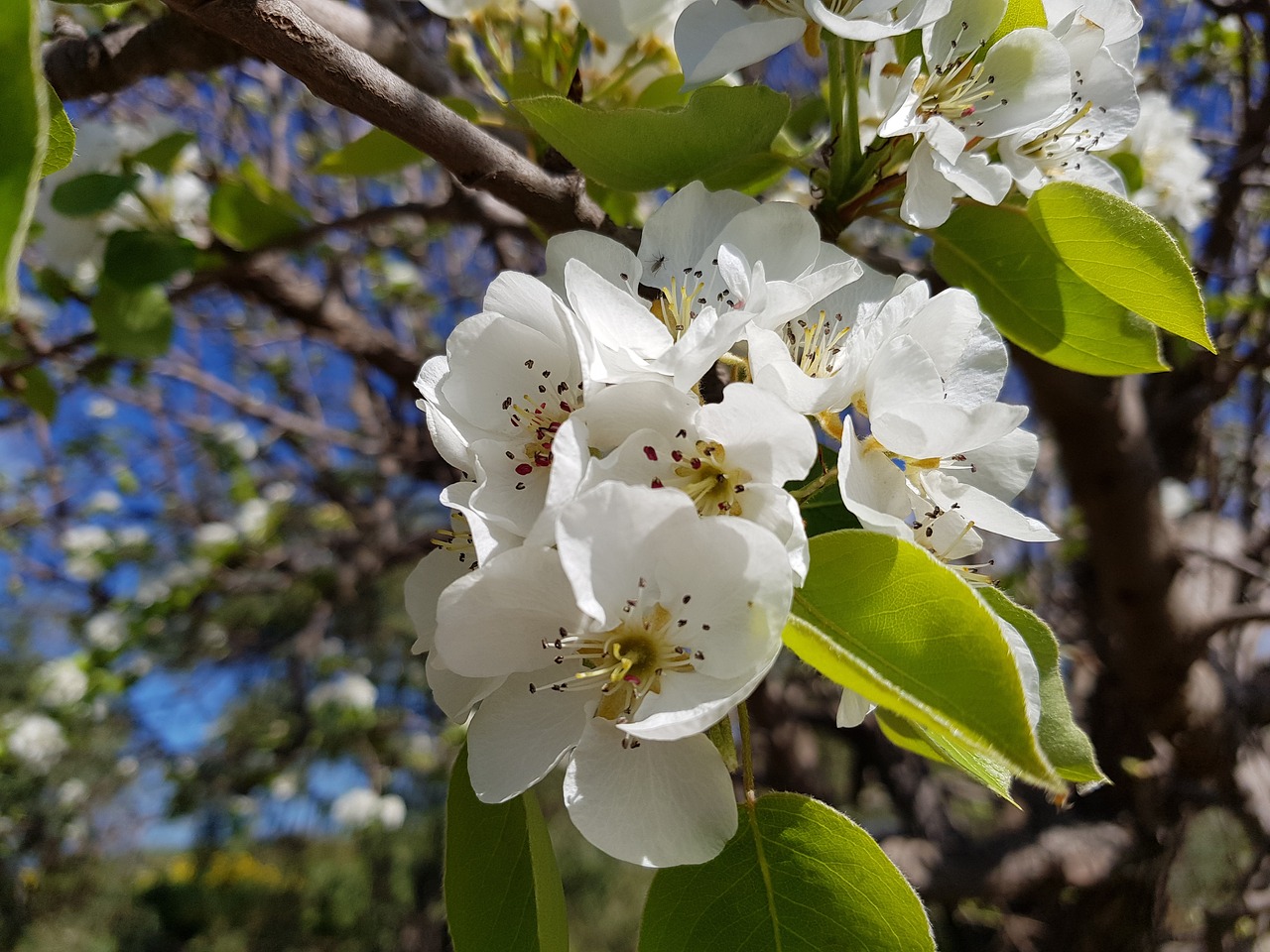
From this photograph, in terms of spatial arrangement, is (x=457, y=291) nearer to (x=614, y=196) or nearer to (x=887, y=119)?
(x=614, y=196)

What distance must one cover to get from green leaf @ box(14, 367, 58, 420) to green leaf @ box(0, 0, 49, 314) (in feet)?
4.53

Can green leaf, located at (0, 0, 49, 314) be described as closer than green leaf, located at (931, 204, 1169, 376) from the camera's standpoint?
Yes

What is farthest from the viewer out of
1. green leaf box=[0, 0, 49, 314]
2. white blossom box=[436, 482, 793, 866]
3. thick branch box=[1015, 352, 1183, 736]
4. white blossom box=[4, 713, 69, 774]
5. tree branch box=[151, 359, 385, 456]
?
white blossom box=[4, 713, 69, 774]

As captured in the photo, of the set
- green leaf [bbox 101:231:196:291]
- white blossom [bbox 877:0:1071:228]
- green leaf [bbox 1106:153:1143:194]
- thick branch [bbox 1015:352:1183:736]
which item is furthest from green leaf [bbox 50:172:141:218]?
thick branch [bbox 1015:352:1183:736]

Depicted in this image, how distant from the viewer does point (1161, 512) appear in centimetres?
188

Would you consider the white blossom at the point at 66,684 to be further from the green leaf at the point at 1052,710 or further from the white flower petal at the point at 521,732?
the green leaf at the point at 1052,710

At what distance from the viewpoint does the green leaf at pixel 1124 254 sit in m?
0.60

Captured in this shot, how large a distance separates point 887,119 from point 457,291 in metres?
3.10

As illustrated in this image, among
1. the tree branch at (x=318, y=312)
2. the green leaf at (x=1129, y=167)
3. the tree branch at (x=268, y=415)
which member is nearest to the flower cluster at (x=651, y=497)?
the green leaf at (x=1129, y=167)

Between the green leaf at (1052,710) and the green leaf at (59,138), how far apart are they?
61 centimetres

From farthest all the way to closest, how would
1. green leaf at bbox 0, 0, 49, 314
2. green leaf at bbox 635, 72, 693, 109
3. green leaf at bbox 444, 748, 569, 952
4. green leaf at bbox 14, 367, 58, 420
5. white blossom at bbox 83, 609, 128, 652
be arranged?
1. white blossom at bbox 83, 609, 128, 652
2. green leaf at bbox 14, 367, 58, 420
3. green leaf at bbox 635, 72, 693, 109
4. green leaf at bbox 444, 748, 569, 952
5. green leaf at bbox 0, 0, 49, 314

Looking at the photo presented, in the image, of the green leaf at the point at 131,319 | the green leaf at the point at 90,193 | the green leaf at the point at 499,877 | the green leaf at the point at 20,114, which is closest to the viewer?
the green leaf at the point at 20,114

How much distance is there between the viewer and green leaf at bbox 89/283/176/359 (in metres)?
1.19

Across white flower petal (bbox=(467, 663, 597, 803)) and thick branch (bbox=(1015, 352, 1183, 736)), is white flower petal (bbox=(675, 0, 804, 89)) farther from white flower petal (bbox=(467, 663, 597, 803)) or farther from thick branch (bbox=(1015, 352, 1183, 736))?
thick branch (bbox=(1015, 352, 1183, 736))
